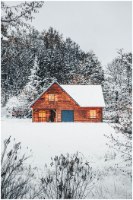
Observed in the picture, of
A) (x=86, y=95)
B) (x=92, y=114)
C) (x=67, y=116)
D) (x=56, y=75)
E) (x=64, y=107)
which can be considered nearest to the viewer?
(x=67, y=116)

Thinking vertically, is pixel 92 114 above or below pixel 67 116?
above

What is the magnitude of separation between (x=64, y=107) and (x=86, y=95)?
3961 millimetres

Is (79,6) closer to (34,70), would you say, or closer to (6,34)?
(6,34)

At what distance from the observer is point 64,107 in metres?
45.3

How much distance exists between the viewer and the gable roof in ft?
149

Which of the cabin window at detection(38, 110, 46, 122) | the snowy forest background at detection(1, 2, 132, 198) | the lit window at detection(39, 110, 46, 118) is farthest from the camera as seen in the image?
the snowy forest background at detection(1, 2, 132, 198)

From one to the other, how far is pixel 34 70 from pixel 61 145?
38092mm

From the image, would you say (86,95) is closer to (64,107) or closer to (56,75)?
(64,107)

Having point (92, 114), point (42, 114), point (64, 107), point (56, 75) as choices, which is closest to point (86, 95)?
point (92, 114)

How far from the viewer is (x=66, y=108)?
4522cm

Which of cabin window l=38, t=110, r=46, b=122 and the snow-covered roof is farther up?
the snow-covered roof

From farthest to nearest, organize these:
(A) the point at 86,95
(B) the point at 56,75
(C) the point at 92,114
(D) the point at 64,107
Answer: (B) the point at 56,75 → (A) the point at 86,95 → (C) the point at 92,114 → (D) the point at 64,107

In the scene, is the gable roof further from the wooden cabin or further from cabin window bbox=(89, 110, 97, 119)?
cabin window bbox=(89, 110, 97, 119)

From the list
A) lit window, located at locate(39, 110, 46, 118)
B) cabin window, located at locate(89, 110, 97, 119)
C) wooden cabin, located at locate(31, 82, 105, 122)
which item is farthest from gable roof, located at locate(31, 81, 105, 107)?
lit window, located at locate(39, 110, 46, 118)
